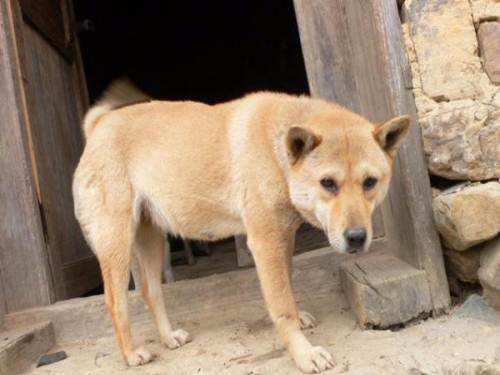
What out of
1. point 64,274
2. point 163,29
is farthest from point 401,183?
point 163,29

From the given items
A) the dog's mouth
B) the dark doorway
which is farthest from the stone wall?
the dark doorway

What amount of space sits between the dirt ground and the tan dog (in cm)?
16

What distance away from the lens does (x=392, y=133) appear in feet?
8.64

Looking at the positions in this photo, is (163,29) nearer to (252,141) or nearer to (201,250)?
(201,250)

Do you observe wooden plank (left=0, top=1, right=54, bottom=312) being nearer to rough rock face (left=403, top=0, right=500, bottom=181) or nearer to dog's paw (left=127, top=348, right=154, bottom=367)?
dog's paw (left=127, top=348, right=154, bottom=367)

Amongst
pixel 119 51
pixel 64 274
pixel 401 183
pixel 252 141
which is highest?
pixel 119 51

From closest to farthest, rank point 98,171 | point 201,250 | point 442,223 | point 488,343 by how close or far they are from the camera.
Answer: point 488,343 → point 442,223 → point 98,171 → point 201,250

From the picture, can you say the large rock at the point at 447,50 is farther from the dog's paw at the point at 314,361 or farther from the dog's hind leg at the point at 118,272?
the dog's hind leg at the point at 118,272

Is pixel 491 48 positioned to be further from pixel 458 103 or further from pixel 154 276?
pixel 154 276

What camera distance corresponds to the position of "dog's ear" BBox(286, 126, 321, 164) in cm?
253

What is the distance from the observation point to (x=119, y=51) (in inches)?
363

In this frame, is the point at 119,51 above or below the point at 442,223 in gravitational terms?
above

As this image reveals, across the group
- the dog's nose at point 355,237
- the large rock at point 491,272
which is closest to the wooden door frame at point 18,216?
the dog's nose at point 355,237

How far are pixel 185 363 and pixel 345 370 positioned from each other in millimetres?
980
